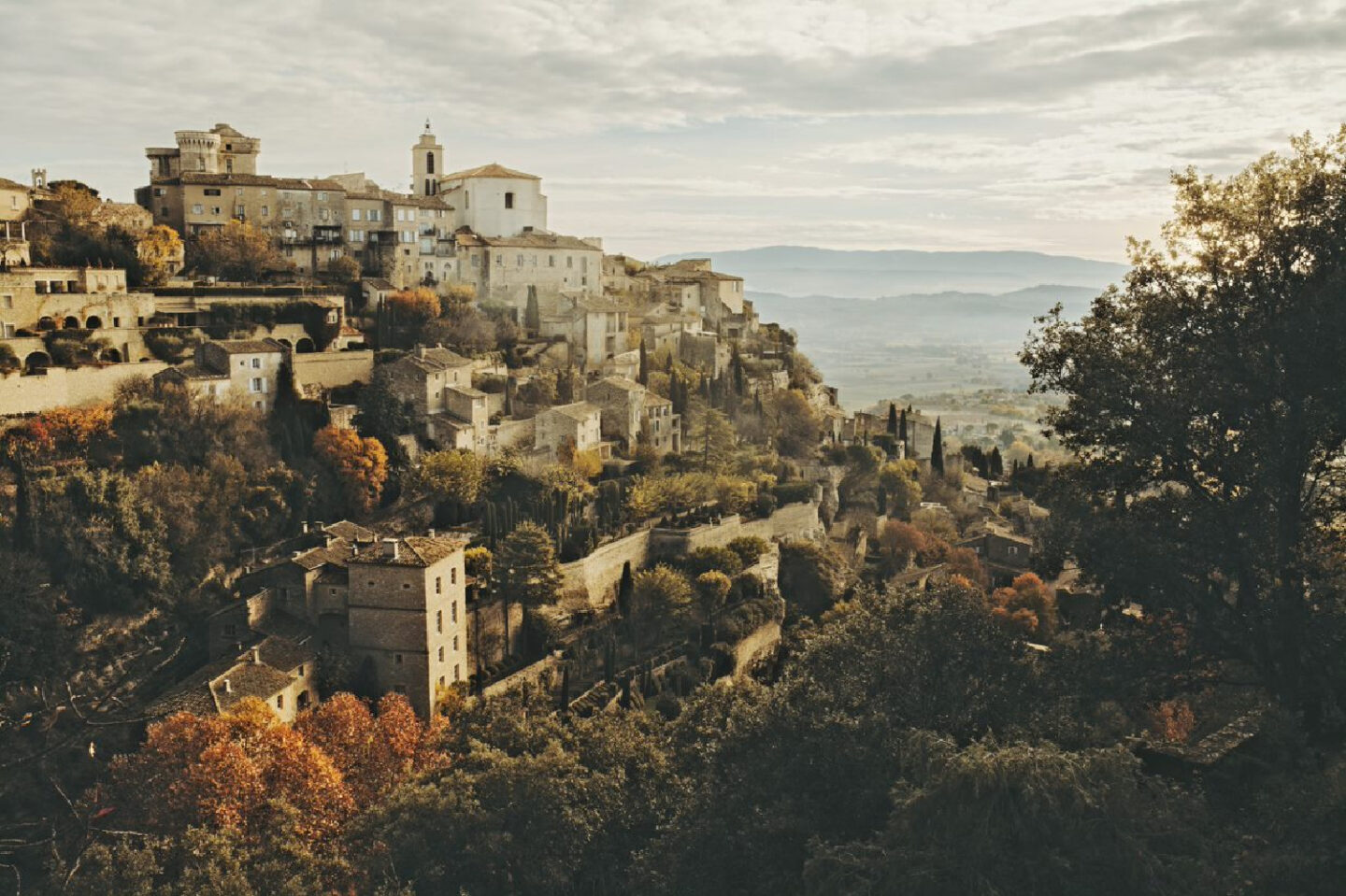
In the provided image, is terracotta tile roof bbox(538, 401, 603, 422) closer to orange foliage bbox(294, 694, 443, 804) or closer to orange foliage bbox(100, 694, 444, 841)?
orange foliage bbox(294, 694, 443, 804)

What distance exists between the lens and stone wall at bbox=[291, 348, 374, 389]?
34031 mm

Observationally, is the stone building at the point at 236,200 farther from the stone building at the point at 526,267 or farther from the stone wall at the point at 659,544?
the stone wall at the point at 659,544

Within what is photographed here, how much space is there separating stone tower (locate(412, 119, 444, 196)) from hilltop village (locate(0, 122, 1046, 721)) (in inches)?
6.7

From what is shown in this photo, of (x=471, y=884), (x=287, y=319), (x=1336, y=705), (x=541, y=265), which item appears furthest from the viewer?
(x=541, y=265)

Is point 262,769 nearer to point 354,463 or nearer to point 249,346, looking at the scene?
point 354,463

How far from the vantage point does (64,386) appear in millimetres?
29422

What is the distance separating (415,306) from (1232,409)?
1248 inches

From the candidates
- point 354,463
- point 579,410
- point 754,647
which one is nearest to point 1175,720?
point 754,647

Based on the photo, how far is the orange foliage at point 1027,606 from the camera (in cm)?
Result: 2920

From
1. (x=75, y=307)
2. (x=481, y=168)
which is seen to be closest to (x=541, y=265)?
(x=481, y=168)

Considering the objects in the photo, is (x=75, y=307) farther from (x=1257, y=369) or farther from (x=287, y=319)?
(x=1257, y=369)

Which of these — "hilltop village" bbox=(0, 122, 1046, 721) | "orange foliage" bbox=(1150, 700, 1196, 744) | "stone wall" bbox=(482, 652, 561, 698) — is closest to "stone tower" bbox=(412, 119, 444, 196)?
"hilltop village" bbox=(0, 122, 1046, 721)

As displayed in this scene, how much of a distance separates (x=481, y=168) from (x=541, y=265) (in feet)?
19.8

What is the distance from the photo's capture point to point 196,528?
2698cm
